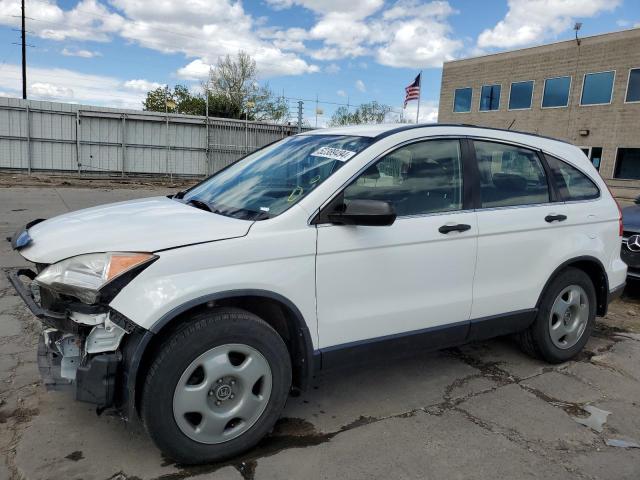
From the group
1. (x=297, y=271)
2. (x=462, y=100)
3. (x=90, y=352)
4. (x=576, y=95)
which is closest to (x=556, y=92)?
(x=576, y=95)

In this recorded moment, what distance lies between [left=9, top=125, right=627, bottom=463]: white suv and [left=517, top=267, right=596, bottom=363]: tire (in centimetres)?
2

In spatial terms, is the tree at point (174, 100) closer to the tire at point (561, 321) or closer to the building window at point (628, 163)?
the building window at point (628, 163)

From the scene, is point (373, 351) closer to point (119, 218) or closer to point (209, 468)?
point (209, 468)

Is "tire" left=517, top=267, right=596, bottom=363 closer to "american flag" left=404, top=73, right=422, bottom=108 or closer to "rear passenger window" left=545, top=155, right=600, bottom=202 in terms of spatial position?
"rear passenger window" left=545, top=155, right=600, bottom=202

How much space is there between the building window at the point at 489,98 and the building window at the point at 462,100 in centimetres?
96

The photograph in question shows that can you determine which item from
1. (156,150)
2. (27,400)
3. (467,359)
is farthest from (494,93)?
(27,400)

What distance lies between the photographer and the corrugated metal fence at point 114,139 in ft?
62.2

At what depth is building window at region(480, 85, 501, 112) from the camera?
102ft

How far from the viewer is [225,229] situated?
269cm

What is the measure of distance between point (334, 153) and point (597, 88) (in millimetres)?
27948

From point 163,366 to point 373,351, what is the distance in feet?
4.16

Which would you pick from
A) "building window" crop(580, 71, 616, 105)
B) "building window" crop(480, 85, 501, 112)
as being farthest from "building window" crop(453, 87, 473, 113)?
"building window" crop(580, 71, 616, 105)

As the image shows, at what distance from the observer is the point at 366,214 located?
109 inches

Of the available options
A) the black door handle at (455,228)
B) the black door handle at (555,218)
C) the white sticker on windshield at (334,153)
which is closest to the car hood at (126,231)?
the white sticker on windshield at (334,153)
